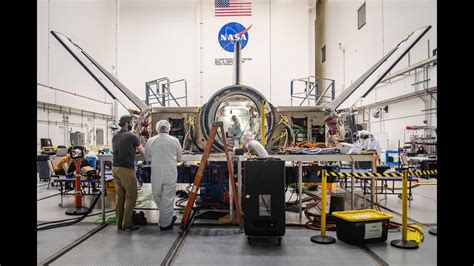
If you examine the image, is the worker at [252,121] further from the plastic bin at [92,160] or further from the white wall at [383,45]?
the white wall at [383,45]

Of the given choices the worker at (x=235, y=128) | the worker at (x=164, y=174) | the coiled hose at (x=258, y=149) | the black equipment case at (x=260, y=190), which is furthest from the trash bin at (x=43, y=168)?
the black equipment case at (x=260, y=190)

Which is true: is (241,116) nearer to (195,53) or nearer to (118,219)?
(118,219)

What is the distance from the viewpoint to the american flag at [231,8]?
45.2 feet

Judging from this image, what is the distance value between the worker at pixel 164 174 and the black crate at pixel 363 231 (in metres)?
2.39

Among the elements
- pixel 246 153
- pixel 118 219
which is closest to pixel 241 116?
pixel 246 153

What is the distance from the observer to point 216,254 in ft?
12.2

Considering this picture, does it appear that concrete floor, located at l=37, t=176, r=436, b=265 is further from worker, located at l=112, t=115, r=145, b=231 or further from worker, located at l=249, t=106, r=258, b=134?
worker, located at l=249, t=106, r=258, b=134

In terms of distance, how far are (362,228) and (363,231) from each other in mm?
38

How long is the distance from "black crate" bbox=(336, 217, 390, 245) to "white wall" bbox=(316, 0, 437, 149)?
23.5 feet

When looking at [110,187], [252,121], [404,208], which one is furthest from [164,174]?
[110,187]

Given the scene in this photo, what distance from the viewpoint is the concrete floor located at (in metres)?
3.55

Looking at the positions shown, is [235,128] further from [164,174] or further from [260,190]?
[260,190]

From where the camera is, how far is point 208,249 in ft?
12.8
